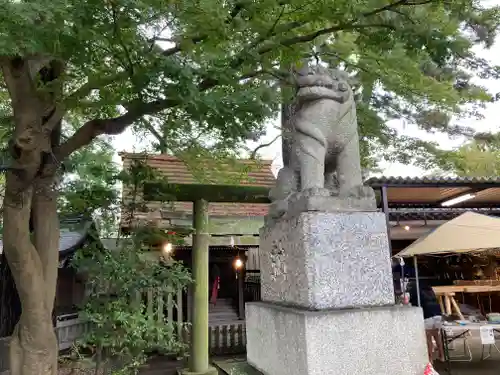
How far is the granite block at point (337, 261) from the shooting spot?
8.77ft

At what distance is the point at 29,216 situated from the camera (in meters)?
4.61

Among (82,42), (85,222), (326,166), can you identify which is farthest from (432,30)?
(85,222)

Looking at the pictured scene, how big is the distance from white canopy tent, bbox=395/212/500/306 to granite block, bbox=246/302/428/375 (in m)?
5.79

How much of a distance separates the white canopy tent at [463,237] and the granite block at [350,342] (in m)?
5.79

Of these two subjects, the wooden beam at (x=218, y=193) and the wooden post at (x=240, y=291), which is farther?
the wooden post at (x=240, y=291)

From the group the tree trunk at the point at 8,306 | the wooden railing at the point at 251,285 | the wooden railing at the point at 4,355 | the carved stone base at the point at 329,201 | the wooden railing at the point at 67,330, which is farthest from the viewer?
the wooden railing at the point at 251,285

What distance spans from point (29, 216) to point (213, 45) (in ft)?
10.0

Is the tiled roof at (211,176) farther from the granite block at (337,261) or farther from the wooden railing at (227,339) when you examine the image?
the granite block at (337,261)

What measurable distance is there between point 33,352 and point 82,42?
12.0 ft

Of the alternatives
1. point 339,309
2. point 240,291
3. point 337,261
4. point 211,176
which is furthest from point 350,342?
point 240,291

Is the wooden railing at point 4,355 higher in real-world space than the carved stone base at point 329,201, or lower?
lower

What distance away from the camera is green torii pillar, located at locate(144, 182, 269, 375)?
24.3 feet

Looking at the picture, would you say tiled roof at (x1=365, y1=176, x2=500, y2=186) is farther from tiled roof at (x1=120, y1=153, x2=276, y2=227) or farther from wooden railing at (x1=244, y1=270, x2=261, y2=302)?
wooden railing at (x1=244, y1=270, x2=261, y2=302)

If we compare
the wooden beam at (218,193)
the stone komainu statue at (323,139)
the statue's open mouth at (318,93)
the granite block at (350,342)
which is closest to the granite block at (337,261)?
the granite block at (350,342)
